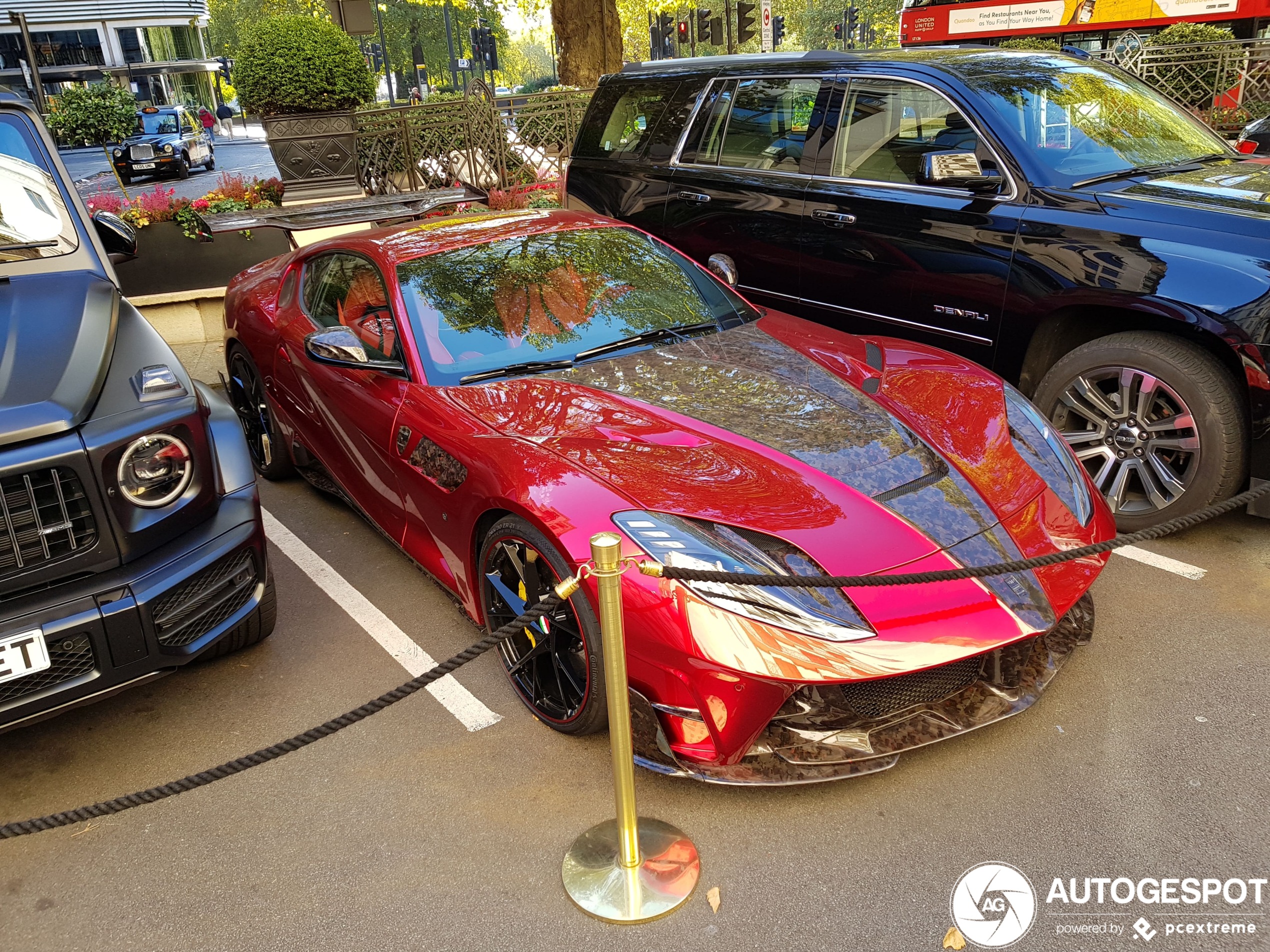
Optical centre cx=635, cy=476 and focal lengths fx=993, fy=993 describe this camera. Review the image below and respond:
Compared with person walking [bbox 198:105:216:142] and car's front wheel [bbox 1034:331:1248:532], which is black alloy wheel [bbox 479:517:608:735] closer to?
car's front wheel [bbox 1034:331:1248:532]

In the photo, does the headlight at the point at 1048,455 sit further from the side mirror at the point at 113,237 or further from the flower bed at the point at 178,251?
the flower bed at the point at 178,251

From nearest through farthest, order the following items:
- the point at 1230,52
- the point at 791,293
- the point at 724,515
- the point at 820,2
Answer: the point at 724,515
the point at 791,293
the point at 1230,52
the point at 820,2

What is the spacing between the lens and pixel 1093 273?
13.7 feet

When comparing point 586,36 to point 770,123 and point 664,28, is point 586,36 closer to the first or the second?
point 770,123

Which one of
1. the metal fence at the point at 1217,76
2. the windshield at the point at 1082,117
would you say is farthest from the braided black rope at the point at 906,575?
the metal fence at the point at 1217,76

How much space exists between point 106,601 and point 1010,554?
253 cm

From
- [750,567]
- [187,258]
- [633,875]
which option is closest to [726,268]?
[750,567]

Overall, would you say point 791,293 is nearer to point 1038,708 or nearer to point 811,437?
point 811,437

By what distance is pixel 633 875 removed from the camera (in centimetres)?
253

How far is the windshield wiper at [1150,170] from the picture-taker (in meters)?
4.45

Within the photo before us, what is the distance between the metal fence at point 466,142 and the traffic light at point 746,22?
330 inches

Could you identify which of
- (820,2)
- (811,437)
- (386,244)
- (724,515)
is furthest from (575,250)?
(820,2)

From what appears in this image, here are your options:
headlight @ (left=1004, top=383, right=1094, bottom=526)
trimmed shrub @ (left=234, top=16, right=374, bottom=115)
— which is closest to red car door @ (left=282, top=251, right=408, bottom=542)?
headlight @ (left=1004, top=383, right=1094, bottom=526)

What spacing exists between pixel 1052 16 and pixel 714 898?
23121 mm
